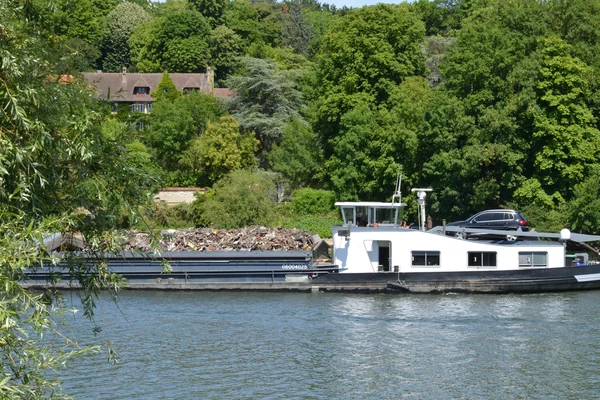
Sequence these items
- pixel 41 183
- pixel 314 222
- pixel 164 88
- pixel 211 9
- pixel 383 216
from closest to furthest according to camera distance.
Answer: pixel 41 183 < pixel 383 216 < pixel 314 222 < pixel 164 88 < pixel 211 9

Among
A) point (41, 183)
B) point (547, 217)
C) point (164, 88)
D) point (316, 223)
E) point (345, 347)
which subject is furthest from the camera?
point (164, 88)

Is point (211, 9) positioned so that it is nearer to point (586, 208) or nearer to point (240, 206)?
point (240, 206)

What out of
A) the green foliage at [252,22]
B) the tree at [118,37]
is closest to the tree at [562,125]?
the green foliage at [252,22]

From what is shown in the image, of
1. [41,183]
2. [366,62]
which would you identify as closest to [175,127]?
[366,62]

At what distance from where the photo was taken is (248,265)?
1410 inches

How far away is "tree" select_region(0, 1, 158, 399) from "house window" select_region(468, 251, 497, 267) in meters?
24.0

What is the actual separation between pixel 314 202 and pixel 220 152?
9105mm

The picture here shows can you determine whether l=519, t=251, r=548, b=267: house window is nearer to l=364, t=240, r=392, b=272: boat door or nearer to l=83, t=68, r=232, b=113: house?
l=364, t=240, r=392, b=272: boat door

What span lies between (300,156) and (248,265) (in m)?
23.5

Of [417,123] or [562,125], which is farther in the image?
[417,123]

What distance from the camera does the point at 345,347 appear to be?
24875mm

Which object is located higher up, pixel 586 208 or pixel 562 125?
pixel 562 125

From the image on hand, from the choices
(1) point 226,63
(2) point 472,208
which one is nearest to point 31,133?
(2) point 472,208

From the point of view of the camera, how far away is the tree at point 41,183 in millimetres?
10391
